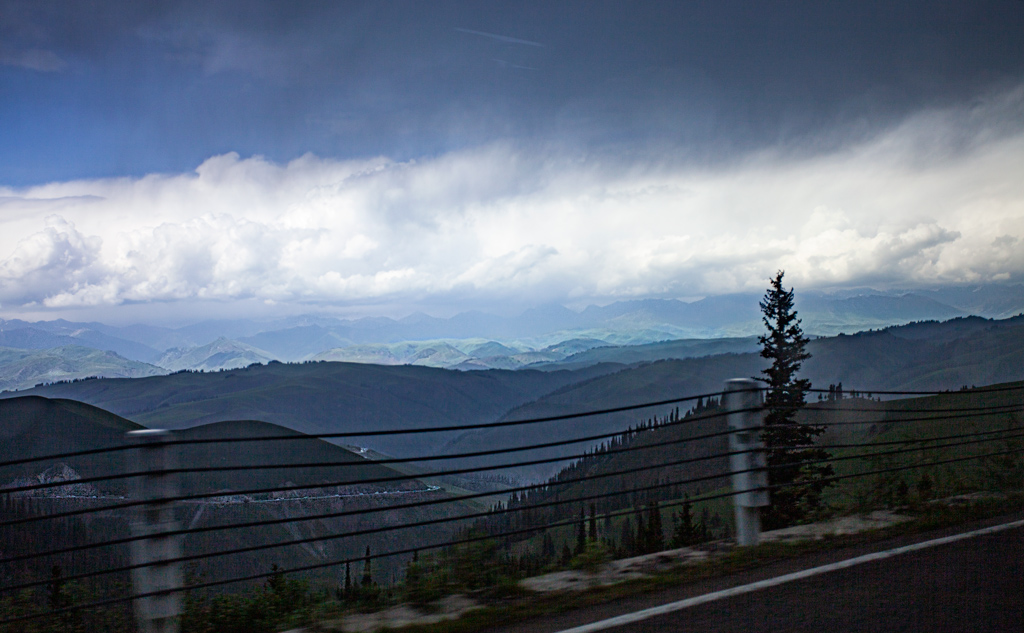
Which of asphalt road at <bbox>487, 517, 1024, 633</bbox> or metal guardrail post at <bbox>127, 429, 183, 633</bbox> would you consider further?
metal guardrail post at <bbox>127, 429, 183, 633</bbox>

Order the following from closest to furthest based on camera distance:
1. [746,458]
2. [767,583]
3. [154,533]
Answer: [154,533], [767,583], [746,458]

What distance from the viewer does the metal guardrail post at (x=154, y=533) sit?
4.83 metres

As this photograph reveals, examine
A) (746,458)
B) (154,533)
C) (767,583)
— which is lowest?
(767,583)

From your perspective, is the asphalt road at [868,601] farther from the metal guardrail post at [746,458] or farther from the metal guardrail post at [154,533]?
the metal guardrail post at [154,533]

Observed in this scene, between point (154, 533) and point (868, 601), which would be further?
point (868, 601)

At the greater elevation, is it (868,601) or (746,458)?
(746,458)

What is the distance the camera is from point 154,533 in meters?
4.88

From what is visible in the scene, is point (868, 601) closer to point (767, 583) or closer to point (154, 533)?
point (767, 583)

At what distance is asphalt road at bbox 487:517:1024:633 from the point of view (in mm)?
4590

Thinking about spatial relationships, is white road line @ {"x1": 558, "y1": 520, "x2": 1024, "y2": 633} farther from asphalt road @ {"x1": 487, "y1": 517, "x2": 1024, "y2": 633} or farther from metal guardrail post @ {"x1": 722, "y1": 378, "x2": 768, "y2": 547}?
metal guardrail post @ {"x1": 722, "y1": 378, "x2": 768, "y2": 547}

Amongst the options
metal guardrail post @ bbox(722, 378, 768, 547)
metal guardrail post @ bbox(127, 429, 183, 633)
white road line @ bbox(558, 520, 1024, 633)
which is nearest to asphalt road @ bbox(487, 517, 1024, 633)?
white road line @ bbox(558, 520, 1024, 633)

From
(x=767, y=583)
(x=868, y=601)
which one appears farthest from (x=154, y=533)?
(x=868, y=601)

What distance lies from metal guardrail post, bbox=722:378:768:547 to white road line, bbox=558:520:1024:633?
903mm

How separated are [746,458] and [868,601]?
1.89 meters
